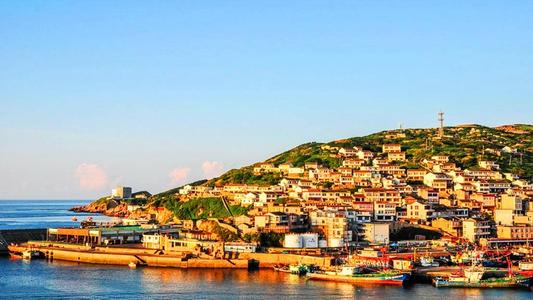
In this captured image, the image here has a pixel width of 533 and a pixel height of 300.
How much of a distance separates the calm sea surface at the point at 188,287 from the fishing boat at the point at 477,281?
126 cm

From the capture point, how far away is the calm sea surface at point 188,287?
49531 mm

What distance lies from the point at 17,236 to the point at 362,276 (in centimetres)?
4057

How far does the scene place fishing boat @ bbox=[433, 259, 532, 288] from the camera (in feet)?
182

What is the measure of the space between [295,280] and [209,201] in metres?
37.0

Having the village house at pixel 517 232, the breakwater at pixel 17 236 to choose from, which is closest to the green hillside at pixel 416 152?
the breakwater at pixel 17 236

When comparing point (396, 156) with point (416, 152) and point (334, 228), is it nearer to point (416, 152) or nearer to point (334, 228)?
point (416, 152)

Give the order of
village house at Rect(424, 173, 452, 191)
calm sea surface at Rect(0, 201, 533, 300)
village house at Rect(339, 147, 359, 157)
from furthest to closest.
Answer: village house at Rect(339, 147, 359, 157)
village house at Rect(424, 173, 452, 191)
calm sea surface at Rect(0, 201, 533, 300)

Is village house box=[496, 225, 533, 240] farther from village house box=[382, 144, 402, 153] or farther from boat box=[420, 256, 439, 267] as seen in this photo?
village house box=[382, 144, 402, 153]

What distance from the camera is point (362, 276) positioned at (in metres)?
57.8

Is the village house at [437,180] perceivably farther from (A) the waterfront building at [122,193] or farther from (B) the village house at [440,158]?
(A) the waterfront building at [122,193]

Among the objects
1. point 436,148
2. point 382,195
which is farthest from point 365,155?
point 382,195

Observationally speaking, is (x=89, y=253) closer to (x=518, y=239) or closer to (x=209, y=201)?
(x=209, y=201)

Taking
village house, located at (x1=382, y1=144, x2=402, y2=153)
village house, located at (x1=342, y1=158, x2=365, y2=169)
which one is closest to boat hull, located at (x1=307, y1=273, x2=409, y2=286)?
village house, located at (x1=342, y1=158, x2=365, y2=169)

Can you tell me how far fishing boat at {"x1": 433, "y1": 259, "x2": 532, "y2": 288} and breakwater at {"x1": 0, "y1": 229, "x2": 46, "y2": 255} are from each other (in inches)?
1771
